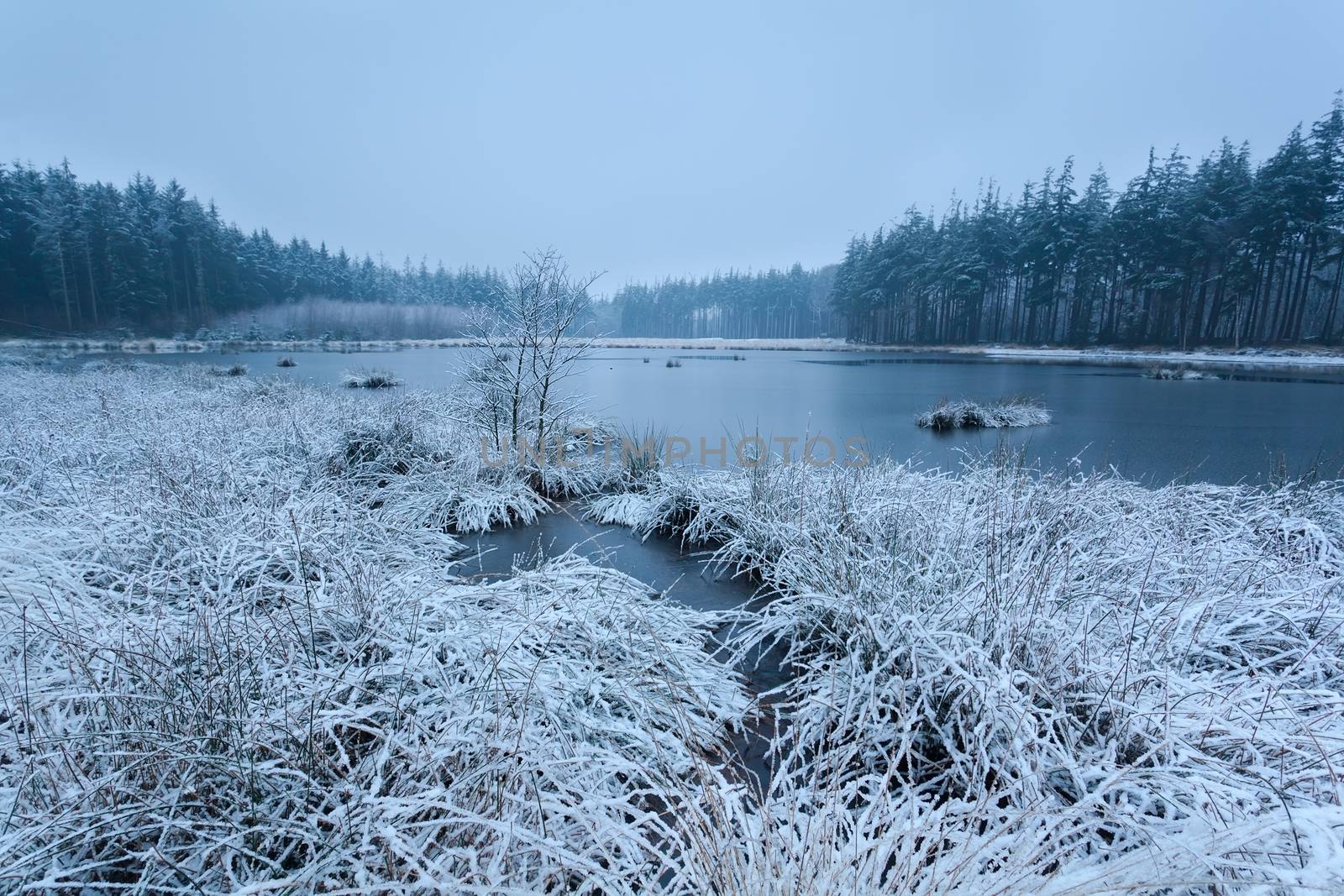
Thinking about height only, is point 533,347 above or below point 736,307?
below

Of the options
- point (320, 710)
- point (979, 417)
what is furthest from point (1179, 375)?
point (320, 710)

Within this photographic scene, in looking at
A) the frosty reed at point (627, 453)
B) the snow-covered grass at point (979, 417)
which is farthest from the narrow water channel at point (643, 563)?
the snow-covered grass at point (979, 417)

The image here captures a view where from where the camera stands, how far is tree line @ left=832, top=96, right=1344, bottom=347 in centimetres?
2852

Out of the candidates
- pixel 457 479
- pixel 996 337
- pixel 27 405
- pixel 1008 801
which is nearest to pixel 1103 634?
pixel 1008 801

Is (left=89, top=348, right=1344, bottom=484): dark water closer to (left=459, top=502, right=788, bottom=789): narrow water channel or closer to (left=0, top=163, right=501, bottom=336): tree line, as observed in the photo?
(left=459, top=502, right=788, bottom=789): narrow water channel

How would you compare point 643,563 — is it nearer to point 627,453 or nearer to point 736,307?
point 627,453

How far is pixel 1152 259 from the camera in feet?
109

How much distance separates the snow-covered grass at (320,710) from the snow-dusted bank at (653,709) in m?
0.02

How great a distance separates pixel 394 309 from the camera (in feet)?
188

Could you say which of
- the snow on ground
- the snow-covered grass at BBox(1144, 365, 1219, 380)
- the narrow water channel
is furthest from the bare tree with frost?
the snow on ground

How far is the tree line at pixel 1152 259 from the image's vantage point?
28516 mm

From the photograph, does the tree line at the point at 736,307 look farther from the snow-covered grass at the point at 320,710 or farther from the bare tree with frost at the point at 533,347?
the snow-covered grass at the point at 320,710

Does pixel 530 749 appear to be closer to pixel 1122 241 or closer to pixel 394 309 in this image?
pixel 1122 241

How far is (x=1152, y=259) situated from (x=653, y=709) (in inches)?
1755
